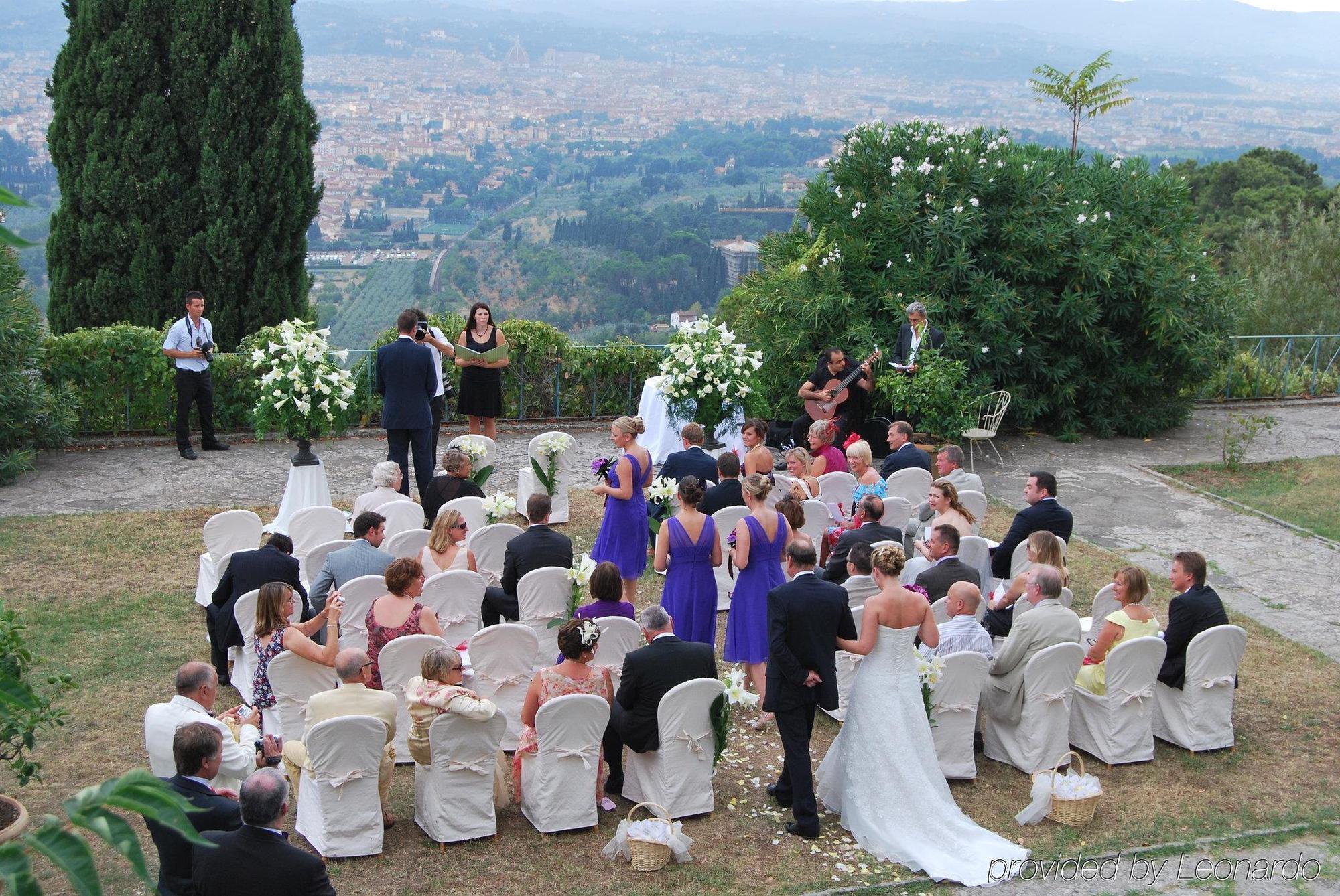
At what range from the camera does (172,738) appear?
609cm

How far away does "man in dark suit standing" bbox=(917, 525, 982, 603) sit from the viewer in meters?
8.63

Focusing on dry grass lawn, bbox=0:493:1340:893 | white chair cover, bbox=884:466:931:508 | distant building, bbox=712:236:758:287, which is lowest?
dry grass lawn, bbox=0:493:1340:893

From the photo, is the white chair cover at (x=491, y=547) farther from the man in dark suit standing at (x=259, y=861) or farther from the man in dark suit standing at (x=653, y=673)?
the man in dark suit standing at (x=259, y=861)

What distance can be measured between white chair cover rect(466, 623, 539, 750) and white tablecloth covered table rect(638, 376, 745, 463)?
5.80 m

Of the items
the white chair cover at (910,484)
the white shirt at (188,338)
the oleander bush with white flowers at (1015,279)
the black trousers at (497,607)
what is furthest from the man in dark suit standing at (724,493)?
the white shirt at (188,338)

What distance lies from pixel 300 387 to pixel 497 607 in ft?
12.6

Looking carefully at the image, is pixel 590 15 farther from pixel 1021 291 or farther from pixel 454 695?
pixel 454 695

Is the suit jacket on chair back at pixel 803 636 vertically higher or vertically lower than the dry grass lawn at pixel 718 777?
higher

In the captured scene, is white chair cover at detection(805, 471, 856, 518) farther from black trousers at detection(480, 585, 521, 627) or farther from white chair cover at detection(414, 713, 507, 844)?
white chair cover at detection(414, 713, 507, 844)

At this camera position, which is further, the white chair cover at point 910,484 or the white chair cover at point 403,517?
the white chair cover at point 910,484

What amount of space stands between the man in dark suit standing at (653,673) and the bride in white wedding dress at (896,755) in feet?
2.82

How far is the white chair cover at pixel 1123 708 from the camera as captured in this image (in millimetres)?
8031

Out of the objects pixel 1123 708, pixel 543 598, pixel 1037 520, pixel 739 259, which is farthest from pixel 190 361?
pixel 739 259

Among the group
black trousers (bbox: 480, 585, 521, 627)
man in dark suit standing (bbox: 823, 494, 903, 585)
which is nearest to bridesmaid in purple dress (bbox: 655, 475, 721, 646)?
man in dark suit standing (bbox: 823, 494, 903, 585)
